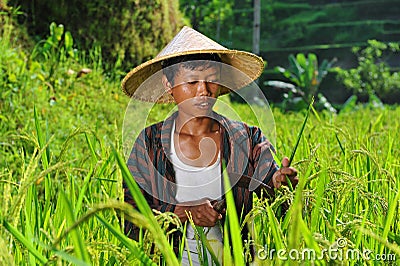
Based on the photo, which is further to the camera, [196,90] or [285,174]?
[196,90]

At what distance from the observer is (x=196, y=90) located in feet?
4.56

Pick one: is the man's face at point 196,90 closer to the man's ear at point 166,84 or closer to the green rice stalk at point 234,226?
the man's ear at point 166,84

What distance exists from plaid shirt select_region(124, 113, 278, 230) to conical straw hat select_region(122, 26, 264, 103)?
0.52ft

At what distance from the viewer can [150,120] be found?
388 cm

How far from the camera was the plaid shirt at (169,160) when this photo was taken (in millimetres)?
1404

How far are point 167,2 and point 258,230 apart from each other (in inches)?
154

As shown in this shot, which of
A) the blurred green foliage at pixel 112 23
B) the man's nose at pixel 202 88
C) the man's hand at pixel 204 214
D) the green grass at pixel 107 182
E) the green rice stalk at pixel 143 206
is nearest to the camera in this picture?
the green rice stalk at pixel 143 206

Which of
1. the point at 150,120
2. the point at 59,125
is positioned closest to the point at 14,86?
the point at 59,125

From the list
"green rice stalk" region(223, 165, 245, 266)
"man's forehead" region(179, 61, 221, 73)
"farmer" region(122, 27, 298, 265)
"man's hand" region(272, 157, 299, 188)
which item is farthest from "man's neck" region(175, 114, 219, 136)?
"green rice stalk" region(223, 165, 245, 266)

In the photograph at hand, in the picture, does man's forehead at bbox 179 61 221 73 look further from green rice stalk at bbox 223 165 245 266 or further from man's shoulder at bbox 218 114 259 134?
green rice stalk at bbox 223 165 245 266

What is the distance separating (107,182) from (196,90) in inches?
12.3

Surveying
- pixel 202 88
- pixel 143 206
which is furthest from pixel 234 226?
pixel 202 88

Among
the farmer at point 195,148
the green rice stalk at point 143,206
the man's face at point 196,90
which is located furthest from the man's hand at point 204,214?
the green rice stalk at point 143,206

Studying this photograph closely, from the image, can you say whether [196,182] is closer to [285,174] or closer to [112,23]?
[285,174]
